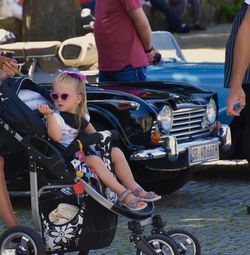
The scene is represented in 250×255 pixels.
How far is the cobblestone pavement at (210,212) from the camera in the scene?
725 cm

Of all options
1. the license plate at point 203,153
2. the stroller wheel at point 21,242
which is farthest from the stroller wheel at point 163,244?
the license plate at point 203,153

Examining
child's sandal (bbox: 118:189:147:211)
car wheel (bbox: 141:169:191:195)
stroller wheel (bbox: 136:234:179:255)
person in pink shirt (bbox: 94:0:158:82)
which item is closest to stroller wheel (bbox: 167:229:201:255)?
stroller wheel (bbox: 136:234:179:255)

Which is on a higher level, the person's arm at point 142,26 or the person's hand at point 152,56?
the person's arm at point 142,26

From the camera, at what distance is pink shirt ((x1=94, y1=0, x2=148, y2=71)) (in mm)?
9156

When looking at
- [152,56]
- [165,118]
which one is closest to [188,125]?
[165,118]

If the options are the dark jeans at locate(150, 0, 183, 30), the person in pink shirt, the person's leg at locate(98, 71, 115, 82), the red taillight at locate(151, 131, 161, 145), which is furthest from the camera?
the dark jeans at locate(150, 0, 183, 30)

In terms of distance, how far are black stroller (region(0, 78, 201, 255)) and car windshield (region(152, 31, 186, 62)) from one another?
4859 millimetres

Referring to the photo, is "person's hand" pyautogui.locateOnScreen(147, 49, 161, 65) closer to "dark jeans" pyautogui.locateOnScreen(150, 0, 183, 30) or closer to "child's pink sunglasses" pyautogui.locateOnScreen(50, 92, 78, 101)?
"child's pink sunglasses" pyautogui.locateOnScreen(50, 92, 78, 101)

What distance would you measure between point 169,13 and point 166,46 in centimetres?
1308

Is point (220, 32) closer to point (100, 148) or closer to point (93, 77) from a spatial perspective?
point (93, 77)

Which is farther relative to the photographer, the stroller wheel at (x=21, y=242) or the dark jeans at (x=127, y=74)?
the dark jeans at (x=127, y=74)

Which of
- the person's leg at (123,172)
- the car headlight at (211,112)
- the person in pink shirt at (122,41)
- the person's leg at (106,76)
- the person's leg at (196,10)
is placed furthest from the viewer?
the person's leg at (196,10)

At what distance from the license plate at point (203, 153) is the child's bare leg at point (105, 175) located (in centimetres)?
225

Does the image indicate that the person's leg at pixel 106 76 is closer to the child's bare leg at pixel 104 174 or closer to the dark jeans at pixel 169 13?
the child's bare leg at pixel 104 174
